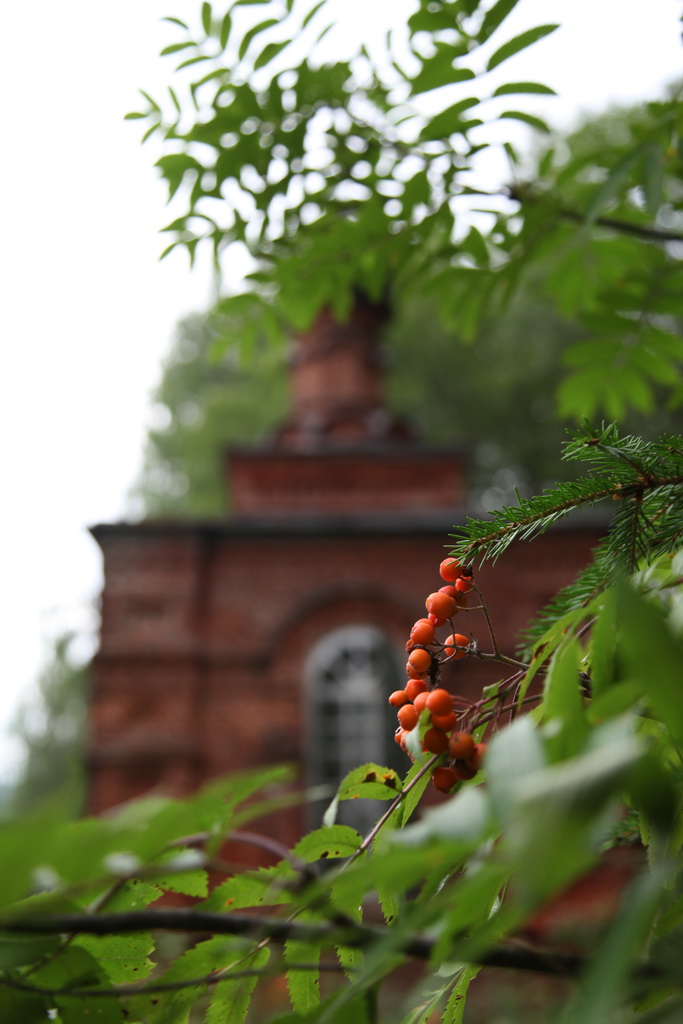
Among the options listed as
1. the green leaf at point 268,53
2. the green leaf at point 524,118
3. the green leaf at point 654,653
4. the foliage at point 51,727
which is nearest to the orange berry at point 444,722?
the green leaf at point 654,653

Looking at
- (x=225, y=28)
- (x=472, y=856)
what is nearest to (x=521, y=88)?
(x=225, y=28)

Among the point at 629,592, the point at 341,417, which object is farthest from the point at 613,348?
the point at 341,417

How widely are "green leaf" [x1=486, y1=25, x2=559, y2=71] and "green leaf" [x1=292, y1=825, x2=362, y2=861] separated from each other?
5.79 feet

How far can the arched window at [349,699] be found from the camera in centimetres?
1128

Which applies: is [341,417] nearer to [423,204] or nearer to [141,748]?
[141,748]

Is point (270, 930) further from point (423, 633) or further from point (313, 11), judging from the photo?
point (313, 11)

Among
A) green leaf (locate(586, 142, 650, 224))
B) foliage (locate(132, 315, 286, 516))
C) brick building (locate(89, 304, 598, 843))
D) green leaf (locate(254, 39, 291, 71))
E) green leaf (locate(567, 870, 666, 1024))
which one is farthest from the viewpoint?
foliage (locate(132, 315, 286, 516))

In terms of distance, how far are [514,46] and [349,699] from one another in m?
9.94

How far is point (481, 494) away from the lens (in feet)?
76.6

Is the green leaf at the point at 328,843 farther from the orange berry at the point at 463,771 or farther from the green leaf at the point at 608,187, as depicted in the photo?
the green leaf at the point at 608,187

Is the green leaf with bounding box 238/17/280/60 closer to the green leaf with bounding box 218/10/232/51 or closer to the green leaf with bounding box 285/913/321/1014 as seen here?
the green leaf with bounding box 218/10/232/51

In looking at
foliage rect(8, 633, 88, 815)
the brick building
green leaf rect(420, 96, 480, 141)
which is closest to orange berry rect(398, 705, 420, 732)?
green leaf rect(420, 96, 480, 141)

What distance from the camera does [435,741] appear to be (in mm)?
909

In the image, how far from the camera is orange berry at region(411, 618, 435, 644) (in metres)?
1.11
